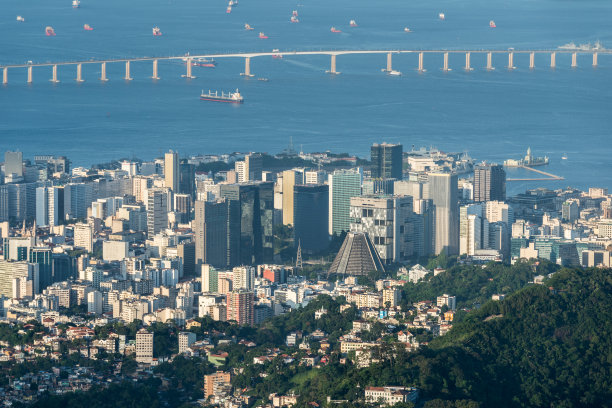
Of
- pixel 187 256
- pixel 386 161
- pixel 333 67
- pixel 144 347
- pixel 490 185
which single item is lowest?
pixel 144 347

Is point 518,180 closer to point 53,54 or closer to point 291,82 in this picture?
point 291,82

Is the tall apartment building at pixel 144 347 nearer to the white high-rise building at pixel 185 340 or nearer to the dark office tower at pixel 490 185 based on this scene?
the white high-rise building at pixel 185 340

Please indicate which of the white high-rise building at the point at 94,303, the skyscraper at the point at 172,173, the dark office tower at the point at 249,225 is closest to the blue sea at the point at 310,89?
the skyscraper at the point at 172,173

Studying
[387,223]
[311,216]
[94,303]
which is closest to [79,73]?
[311,216]

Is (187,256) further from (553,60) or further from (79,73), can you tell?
(553,60)

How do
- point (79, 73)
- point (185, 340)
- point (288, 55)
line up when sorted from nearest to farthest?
1. point (185, 340)
2. point (79, 73)
3. point (288, 55)

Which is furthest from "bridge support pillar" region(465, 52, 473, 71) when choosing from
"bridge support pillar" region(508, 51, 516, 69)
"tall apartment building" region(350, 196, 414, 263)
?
"tall apartment building" region(350, 196, 414, 263)

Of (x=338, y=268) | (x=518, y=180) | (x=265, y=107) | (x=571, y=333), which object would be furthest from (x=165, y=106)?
(x=571, y=333)
